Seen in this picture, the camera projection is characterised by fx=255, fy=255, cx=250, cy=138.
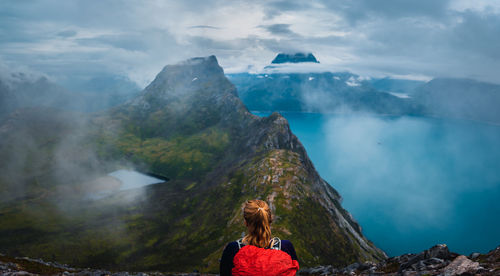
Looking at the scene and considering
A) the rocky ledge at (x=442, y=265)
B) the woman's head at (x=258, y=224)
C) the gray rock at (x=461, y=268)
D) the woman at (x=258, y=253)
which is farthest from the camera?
the rocky ledge at (x=442, y=265)

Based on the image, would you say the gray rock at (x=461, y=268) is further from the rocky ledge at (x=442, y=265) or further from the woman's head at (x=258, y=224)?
the woman's head at (x=258, y=224)

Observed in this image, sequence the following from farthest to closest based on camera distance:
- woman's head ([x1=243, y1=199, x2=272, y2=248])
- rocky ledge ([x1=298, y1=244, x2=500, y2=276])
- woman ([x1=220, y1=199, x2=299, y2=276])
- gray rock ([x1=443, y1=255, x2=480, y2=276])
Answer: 1. rocky ledge ([x1=298, y1=244, x2=500, y2=276])
2. gray rock ([x1=443, y1=255, x2=480, y2=276])
3. woman's head ([x1=243, y1=199, x2=272, y2=248])
4. woman ([x1=220, y1=199, x2=299, y2=276])

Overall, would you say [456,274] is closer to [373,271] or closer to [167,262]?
[373,271]

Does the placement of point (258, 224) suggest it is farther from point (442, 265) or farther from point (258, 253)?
point (442, 265)

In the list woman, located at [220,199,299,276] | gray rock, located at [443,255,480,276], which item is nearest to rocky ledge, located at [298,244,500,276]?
gray rock, located at [443,255,480,276]

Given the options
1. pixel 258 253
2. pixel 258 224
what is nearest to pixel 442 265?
pixel 258 253

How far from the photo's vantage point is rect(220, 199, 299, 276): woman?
7873mm

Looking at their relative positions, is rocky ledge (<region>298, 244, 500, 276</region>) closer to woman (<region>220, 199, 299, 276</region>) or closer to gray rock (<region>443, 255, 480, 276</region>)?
gray rock (<region>443, 255, 480, 276</region>)

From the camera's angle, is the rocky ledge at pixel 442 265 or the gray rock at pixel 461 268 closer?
the gray rock at pixel 461 268

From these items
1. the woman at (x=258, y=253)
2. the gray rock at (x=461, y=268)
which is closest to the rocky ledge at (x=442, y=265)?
the gray rock at (x=461, y=268)

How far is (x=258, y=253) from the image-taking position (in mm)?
7961

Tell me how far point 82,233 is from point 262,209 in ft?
782

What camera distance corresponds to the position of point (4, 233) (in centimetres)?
19788

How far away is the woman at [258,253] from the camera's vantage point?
787 centimetres
